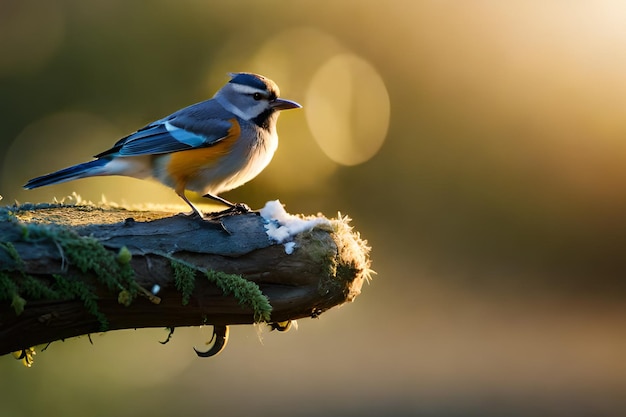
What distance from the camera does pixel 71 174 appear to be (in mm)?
2799

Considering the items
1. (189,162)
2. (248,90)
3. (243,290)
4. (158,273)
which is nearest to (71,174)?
(189,162)

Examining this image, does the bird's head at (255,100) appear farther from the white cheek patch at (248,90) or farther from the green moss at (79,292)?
the green moss at (79,292)

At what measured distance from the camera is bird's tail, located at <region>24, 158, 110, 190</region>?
2.71 metres

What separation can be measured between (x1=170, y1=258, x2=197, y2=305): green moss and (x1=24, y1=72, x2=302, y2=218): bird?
732 mm

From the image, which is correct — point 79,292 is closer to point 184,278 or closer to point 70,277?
point 70,277

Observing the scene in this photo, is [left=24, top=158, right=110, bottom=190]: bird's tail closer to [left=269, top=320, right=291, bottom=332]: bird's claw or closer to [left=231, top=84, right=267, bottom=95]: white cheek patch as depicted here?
[left=231, top=84, right=267, bottom=95]: white cheek patch

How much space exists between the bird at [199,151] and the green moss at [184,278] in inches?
28.8

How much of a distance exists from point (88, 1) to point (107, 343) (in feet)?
7.93

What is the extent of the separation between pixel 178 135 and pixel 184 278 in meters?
1.16

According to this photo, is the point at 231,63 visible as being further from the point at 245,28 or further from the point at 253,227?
the point at 253,227

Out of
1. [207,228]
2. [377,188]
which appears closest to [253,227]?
[207,228]

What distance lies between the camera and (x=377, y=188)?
21.0 ft

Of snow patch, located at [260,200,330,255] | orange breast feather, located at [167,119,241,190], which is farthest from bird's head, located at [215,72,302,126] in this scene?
snow patch, located at [260,200,330,255]

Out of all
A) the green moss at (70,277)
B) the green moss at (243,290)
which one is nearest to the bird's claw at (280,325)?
the green moss at (243,290)
